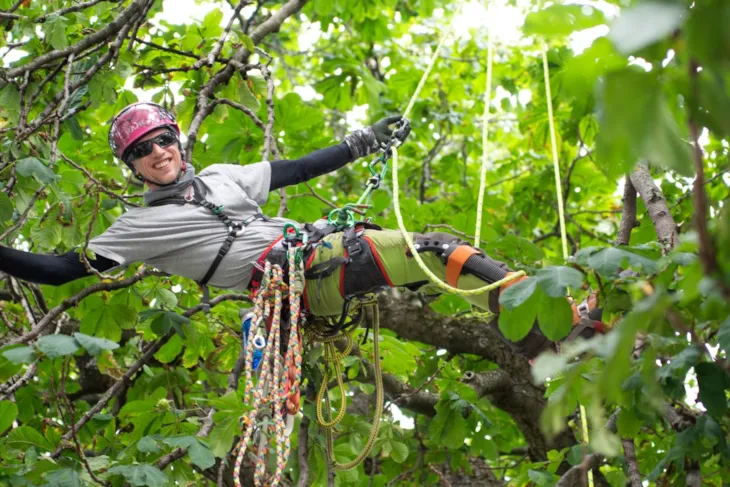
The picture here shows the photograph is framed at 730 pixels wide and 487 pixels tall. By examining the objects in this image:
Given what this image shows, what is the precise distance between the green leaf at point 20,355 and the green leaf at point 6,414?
1.19 meters

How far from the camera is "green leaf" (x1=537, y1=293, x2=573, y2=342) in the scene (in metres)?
2.14

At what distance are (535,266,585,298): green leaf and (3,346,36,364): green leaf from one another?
1.20 m

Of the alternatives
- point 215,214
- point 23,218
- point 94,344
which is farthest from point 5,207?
point 94,344

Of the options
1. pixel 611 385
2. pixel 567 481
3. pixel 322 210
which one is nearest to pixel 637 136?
pixel 611 385

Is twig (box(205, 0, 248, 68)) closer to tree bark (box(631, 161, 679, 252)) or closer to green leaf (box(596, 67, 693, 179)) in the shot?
tree bark (box(631, 161, 679, 252))

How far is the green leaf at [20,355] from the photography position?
1926mm

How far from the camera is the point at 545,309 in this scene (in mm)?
2164

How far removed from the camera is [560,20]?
41.8 inches

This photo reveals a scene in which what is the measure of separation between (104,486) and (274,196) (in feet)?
8.90

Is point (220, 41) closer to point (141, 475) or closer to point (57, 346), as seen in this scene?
point (141, 475)

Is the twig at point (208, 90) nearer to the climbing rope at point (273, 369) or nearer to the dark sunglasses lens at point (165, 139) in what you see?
the dark sunglasses lens at point (165, 139)

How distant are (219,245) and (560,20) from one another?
2080 mm

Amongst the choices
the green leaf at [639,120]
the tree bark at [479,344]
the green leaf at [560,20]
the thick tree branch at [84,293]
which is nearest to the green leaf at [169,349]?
the thick tree branch at [84,293]

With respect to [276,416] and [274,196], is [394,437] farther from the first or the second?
[274,196]
